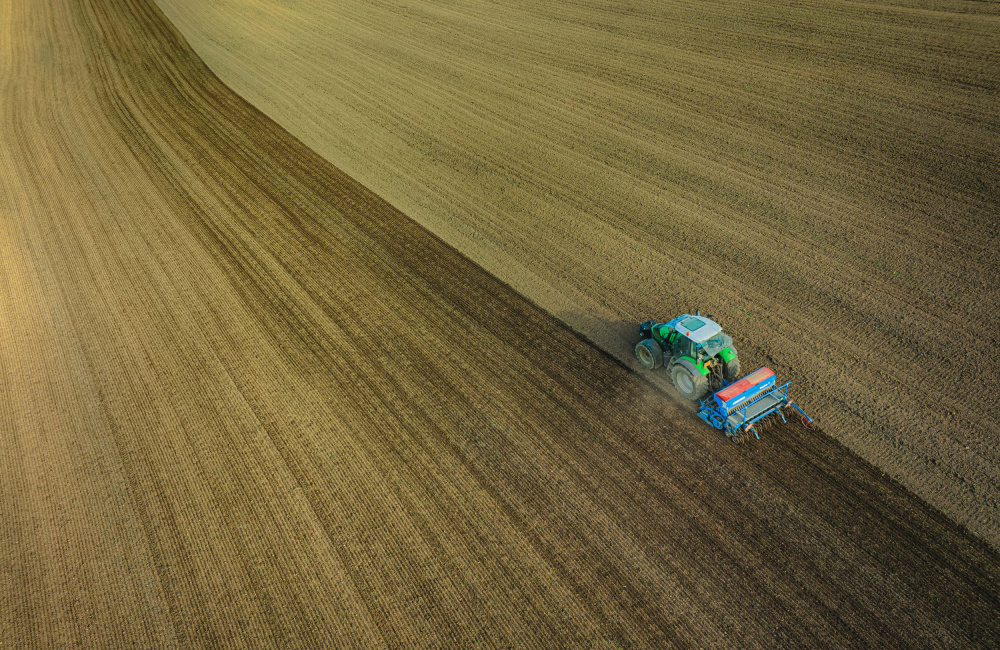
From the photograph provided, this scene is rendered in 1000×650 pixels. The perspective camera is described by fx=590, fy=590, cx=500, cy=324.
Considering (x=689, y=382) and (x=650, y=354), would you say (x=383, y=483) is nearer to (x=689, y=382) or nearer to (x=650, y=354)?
(x=650, y=354)

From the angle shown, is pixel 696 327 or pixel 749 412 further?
pixel 696 327

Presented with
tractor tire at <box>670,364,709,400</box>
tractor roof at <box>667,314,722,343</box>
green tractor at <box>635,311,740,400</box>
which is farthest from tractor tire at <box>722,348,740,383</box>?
tractor roof at <box>667,314,722,343</box>

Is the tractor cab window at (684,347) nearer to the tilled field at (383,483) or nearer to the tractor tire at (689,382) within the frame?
the tractor tire at (689,382)

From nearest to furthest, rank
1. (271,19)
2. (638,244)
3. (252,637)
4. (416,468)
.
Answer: (252,637) < (416,468) < (638,244) < (271,19)

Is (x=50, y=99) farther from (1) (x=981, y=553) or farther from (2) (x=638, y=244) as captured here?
(1) (x=981, y=553)

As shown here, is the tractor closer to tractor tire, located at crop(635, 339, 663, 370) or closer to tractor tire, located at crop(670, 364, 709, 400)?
tractor tire, located at crop(670, 364, 709, 400)

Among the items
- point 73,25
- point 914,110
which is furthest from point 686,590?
point 73,25

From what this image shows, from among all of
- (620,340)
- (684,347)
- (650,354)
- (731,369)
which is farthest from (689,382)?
(620,340)
